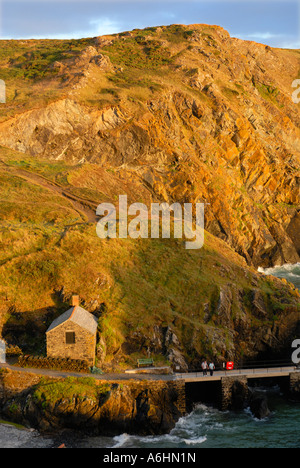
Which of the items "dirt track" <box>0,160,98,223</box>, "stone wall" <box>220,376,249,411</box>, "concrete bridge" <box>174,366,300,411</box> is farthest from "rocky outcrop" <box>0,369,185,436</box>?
"dirt track" <box>0,160,98,223</box>

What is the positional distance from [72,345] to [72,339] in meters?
0.59

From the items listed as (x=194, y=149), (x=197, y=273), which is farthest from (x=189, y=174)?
(x=197, y=273)

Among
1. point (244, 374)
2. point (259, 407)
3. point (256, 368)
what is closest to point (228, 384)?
point (244, 374)

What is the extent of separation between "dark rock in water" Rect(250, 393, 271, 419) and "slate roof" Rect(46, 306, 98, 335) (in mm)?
15060

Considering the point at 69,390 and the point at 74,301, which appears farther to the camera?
the point at 74,301

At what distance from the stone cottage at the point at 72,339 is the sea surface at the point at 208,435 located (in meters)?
7.16

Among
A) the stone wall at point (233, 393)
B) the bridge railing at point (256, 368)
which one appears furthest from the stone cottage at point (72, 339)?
the stone wall at point (233, 393)

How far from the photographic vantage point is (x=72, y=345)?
39562mm

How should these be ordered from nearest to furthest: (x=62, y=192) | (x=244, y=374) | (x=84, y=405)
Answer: (x=84, y=405), (x=244, y=374), (x=62, y=192)

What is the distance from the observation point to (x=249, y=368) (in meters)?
45.6

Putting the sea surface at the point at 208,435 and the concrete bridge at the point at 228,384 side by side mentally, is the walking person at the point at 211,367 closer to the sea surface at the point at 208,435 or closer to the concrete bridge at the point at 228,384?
the concrete bridge at the point at 228,384

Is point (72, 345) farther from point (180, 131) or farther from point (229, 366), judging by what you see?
point (180, 131)

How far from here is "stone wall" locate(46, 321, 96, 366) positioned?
3909cm
